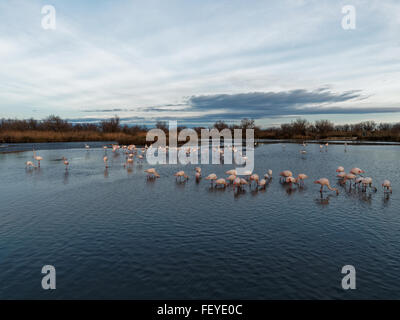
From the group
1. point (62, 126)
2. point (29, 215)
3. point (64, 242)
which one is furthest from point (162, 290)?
point (62, 126)

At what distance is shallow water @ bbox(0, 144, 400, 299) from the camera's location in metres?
6.97

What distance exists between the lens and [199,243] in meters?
9.46

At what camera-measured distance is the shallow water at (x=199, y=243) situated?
697 cm

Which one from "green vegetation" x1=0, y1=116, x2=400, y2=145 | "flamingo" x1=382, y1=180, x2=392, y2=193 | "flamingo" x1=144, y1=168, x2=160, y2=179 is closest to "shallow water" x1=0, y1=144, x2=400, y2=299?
"flamingo" x1=382, y1=180, x2=392, y2=193

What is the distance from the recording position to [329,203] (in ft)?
46.2

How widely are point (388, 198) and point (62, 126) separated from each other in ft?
342

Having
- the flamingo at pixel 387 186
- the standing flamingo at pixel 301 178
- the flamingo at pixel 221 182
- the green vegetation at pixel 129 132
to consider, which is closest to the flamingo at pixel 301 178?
the standing flamingo at pixel 301 178

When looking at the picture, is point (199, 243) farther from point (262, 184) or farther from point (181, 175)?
point (181, 175)

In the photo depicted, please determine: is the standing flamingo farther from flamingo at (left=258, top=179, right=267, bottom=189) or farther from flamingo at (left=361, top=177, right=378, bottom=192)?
flamingo at (left=361, top=177, right=378, bottom=192)

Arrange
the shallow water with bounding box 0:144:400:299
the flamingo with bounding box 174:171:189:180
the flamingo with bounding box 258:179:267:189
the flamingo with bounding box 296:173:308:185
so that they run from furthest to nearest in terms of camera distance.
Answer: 1. the flamingo with bounding box 174:171:189:180
2. the flamingo with bounding box 296:173:308:185
3. the flamingo with bounding box 258:179:267:189
4. the shallow water with bounding box 0:144:400:299

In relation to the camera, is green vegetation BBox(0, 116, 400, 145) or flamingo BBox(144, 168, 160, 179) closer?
flamingo BBox(144, 168, 160, 179)

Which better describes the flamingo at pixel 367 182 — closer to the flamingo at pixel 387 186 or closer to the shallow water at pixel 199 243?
the flamingo at pixel 387 186
